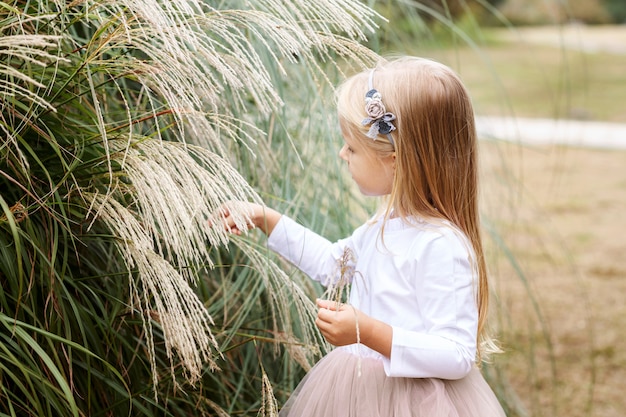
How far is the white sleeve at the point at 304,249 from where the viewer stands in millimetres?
1860

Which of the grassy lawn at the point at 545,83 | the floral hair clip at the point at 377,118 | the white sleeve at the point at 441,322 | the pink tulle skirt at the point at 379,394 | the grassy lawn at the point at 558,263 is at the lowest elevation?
the grassy lawn at the point at 545,83

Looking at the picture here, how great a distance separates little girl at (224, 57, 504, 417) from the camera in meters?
1.58

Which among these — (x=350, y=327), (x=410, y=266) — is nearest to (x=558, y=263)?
(x=410, y=266)

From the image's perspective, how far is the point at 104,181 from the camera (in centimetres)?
165

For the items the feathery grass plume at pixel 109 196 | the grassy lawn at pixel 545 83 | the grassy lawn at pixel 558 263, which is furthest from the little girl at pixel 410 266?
the grassy lawn at pixel 545 83

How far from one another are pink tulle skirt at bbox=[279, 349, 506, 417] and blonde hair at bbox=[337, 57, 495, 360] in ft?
0.51

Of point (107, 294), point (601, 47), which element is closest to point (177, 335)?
point (107, 294)

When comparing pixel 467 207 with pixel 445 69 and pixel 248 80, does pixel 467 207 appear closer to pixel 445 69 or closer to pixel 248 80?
pixel 445 69

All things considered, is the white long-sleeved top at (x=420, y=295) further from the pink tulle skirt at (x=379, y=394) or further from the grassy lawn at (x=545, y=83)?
the grassy lawn at (x=545, y=83)

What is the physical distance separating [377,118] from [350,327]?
42 cm

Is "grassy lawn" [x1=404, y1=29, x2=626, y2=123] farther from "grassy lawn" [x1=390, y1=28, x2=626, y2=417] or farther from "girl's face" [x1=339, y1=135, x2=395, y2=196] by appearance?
"girl's face" [x1=339, y1=135, x2=395, y2=196]

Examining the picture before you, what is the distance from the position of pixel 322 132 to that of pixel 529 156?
6951 mm

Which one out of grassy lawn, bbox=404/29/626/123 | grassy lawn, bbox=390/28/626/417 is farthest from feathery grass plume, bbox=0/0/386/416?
grassy lawn, bbox=404/29/626/123

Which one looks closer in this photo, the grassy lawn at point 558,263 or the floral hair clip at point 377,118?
the floral hair clip at point 377,118
